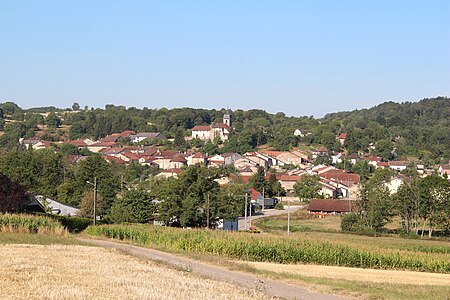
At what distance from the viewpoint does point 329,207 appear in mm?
88625

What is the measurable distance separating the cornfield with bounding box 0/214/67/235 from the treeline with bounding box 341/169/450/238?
33521mm

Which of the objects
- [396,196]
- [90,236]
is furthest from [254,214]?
[90,236]

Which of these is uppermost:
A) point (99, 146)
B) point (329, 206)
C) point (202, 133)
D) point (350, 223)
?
point (202, 133)

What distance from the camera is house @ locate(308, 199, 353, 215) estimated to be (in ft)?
288

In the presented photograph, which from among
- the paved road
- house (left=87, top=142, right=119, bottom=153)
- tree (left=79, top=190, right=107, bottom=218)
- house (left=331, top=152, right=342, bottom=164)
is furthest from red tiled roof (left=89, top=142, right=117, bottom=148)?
tree (left=79, top=190, right=107, bottom=218)

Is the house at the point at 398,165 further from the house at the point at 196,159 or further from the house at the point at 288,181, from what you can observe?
the house at the point at 196,159

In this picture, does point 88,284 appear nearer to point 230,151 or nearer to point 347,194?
point 347,194

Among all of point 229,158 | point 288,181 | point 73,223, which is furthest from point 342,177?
point 73,223

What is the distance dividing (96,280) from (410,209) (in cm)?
5205

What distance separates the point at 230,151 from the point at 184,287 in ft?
486

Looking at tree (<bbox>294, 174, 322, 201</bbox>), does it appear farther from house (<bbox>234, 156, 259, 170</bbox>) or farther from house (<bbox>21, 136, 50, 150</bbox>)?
house (<bbox>21, 136, 50, 150</bbox>)

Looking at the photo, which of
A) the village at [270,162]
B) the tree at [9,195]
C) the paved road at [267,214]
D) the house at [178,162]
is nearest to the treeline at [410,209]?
the paved road at [267,214]

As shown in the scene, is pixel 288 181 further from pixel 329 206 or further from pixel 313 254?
pixel 313 254

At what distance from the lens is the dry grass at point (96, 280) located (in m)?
17.3
